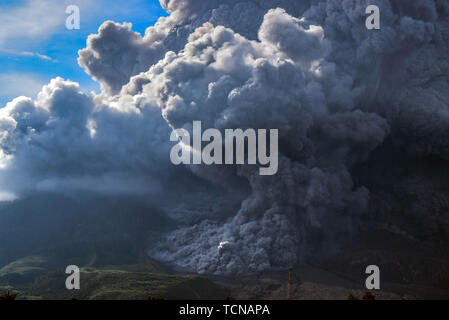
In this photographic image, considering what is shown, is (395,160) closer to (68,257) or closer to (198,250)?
(198,250)

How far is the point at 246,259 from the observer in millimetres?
75000

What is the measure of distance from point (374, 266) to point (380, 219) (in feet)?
57.4

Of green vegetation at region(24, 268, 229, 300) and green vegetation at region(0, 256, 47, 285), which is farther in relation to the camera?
green vegetation at region(0, 256, 47, 285)
